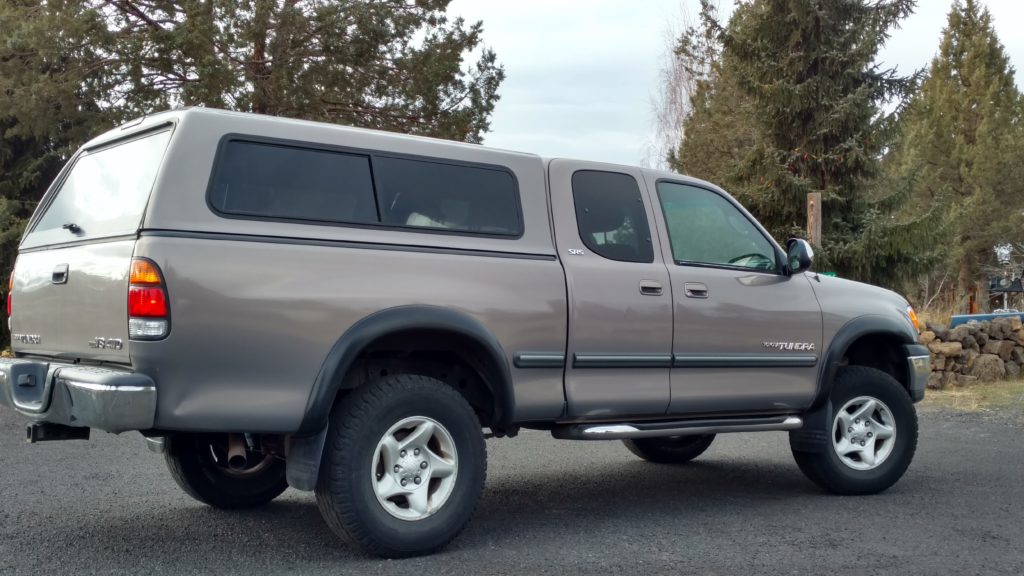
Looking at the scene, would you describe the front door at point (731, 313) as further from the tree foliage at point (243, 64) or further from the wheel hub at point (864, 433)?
the tree foliage at point (243, 64)

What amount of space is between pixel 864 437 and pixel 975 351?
8.44m

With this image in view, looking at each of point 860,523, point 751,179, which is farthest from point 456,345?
point 751,179

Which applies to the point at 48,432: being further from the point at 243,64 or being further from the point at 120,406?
the point at 243,64

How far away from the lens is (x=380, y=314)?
15.2 ft

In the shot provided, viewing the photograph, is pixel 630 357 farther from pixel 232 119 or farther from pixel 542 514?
pixel 232 119

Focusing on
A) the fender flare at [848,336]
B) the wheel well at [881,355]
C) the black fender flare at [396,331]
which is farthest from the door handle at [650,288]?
the wheel well at [881,355]

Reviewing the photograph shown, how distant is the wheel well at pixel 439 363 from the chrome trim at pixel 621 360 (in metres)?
0.51

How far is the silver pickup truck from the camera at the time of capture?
425cm

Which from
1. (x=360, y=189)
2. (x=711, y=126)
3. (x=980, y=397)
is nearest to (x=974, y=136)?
(x=711, y=126)

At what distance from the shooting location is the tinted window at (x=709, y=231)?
6.08 m

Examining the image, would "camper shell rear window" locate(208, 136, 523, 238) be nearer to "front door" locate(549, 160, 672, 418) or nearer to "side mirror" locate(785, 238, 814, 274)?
"front door" locate(549, 160, 672, 418)

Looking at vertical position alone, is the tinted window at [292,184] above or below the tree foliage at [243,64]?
below

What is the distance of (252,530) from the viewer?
538cm

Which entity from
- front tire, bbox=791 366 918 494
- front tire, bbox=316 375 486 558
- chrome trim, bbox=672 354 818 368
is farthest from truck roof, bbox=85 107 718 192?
front tire, bbox=791 366 918 494
